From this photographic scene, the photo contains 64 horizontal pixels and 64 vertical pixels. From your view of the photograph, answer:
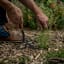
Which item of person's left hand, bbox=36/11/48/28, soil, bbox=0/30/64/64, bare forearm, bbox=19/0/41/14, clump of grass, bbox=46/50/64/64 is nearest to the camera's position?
person's left hand, bbox=36/11/48/28

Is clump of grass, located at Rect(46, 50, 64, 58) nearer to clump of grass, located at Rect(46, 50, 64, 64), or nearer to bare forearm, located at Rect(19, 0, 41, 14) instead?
clump of grass, located at Rect(46, 50, 64, 64)

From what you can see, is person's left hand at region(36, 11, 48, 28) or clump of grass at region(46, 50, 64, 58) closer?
person's left hand at region(36, 11, 48, 28)

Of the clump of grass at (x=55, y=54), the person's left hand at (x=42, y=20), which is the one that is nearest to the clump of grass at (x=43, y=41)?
the clump of grass at (x=55, y=54)

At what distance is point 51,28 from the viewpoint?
585cm

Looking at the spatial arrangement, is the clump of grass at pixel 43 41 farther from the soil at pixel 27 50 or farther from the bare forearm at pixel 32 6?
the bare forearm at pixel 32 6

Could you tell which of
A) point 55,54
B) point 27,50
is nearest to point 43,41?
point 27,50

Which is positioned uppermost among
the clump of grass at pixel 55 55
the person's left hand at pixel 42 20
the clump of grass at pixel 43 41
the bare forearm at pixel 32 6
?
the bare forearm at pixel 32 6

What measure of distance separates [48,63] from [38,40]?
0.87 meters

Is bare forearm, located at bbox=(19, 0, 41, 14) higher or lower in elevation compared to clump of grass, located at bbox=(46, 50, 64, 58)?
higher

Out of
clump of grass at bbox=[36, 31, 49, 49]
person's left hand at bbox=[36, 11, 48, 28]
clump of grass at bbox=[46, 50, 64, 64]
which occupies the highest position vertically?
person's left hand at bbox=[36, 11, 48, 28]

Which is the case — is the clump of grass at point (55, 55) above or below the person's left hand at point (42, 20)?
below

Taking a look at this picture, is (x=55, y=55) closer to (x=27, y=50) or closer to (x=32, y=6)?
(x=27, y=50)

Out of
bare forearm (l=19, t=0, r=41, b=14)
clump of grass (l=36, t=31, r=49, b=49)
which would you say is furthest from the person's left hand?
clump of grass (l=36, t=31, r=49, b=49)

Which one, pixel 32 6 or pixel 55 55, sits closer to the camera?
pixel 32 6
